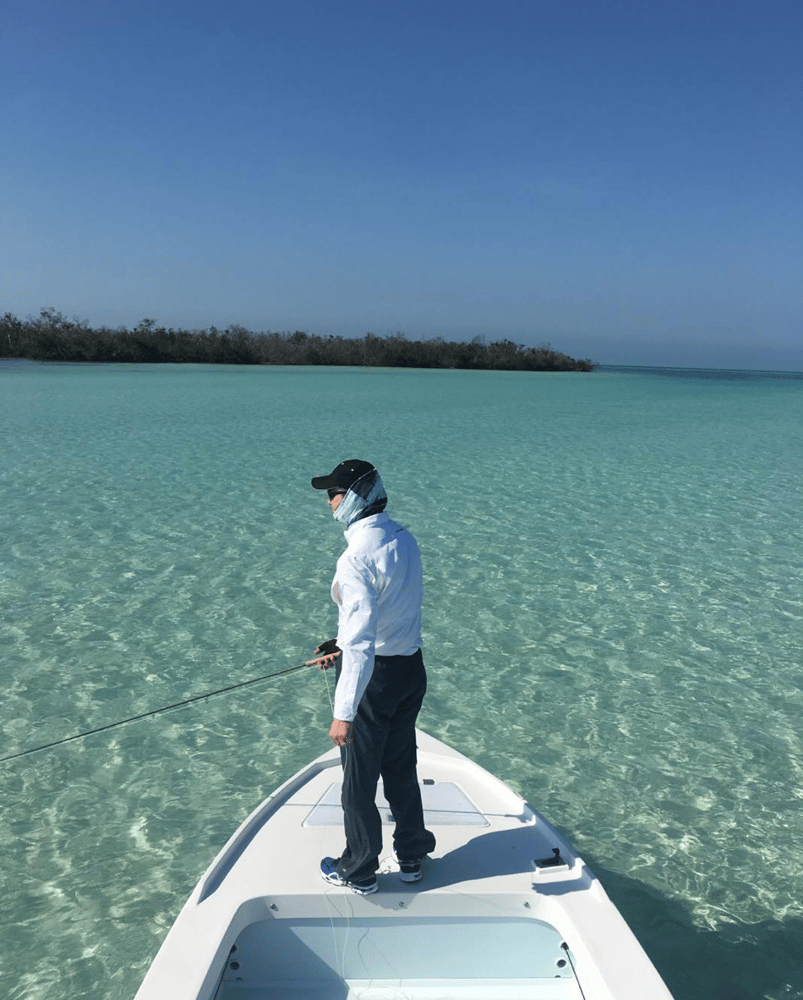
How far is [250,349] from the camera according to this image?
219 ft

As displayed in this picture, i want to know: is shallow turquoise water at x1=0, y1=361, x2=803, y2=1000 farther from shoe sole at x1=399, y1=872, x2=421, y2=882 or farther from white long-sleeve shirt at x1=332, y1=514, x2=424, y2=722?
white long-sleeve shirt at x1=332, y1=514, x2=424, y2=722

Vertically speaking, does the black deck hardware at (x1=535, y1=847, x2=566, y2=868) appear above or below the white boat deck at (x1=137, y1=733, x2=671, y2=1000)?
above

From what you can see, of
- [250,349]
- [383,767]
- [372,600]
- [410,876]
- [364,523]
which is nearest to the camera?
[372,600]

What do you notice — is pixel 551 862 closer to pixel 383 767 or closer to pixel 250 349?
pixel 383 767

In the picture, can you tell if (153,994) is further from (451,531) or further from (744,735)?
(451,531)

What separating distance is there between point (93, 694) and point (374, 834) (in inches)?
135

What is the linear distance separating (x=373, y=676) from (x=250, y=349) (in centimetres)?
6637

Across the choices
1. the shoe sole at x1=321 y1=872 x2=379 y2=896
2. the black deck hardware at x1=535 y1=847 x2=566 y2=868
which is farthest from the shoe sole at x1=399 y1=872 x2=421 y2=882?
the black deck hardware at x1=535 y1=847 x2=566 y2=868

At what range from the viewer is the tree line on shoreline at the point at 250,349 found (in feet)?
199

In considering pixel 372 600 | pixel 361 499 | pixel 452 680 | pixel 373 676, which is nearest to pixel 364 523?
pixel 361 499

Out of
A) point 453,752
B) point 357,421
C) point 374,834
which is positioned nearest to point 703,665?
point 453,752

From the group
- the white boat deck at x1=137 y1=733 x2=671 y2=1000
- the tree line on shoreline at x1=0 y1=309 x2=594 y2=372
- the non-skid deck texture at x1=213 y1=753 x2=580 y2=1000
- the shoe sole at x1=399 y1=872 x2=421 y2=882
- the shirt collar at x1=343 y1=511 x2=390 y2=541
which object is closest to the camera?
the white boat deck at x1=137 y1=733 x2=671 y2=1000

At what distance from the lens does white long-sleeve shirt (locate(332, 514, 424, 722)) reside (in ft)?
8.89

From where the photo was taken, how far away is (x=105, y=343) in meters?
62.2
